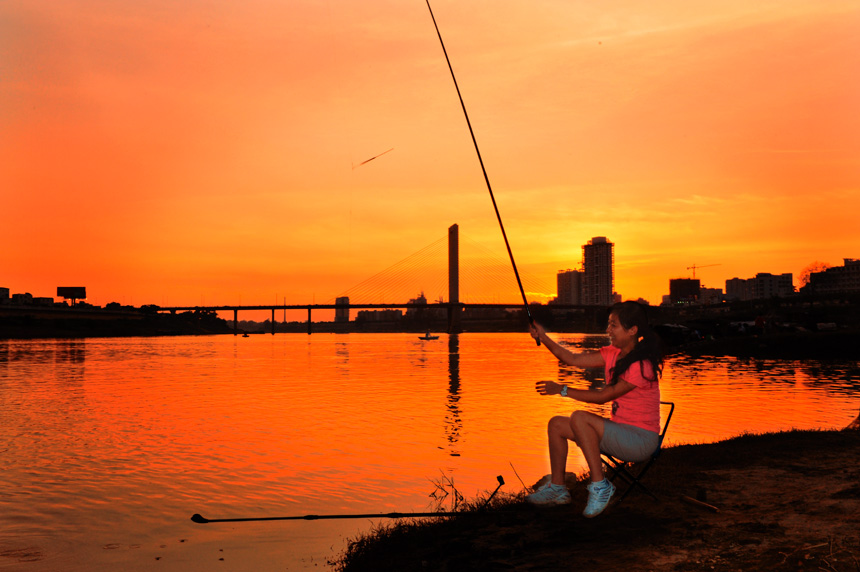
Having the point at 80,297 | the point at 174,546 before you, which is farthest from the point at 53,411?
the point at 80,297

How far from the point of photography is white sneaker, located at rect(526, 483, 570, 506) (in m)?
6.39

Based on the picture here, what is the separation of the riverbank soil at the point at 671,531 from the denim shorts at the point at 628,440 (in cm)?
58

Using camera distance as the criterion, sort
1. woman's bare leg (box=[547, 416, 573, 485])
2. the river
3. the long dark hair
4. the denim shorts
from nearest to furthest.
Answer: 1. the long dark hair
2. the denim shorts
3. woman's bare leg (box=[547, 416, 573, 485])
4. the river

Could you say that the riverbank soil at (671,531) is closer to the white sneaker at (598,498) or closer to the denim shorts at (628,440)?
the white sneaker at (598,498)

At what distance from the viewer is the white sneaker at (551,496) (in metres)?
6.39

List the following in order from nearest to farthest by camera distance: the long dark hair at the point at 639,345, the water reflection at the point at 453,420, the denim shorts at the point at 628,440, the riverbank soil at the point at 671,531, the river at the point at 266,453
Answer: the riverbank soil at the point at 671,531 < the long dark hair at the point at 639,345 < the denim shorts at the point at 628,440 < the river at the point at 266,453 < the water reflection at the point at 453,420

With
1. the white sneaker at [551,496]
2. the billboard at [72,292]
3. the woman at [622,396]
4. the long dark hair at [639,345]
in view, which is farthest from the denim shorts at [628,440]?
the billboard at [72,292]

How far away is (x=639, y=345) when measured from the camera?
Result: 5.78m

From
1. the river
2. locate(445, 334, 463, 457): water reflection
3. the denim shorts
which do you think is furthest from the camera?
locate(445, 334, 463, 457): water reflection

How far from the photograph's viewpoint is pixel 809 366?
35094 mm

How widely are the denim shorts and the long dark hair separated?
0.39 meters

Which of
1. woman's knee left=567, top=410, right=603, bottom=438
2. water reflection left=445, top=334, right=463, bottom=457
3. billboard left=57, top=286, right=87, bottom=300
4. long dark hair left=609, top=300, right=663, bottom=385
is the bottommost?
water reflection left=445, top=334, right=463, bottom=457

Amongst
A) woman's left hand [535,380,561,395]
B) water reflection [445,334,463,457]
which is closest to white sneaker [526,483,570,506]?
woman's left hand [535,380,561,395]

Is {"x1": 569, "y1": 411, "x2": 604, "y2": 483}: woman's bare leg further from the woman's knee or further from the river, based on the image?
the river
